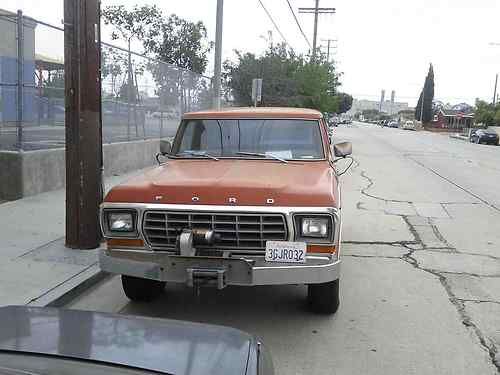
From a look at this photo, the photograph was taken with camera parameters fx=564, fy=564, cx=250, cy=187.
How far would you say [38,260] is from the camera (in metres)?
6.02

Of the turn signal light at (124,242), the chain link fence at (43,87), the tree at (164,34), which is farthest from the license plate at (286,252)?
the tree at (164,34)

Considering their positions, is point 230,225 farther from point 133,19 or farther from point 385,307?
point 133,19

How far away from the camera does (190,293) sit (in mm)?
5480

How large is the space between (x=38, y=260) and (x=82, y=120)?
62.5 inches

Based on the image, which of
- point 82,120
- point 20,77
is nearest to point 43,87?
point 20,77

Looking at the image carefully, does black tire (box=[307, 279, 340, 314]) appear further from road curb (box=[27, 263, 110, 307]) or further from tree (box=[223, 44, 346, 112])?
tree (box=[223, 44, 346, 112])

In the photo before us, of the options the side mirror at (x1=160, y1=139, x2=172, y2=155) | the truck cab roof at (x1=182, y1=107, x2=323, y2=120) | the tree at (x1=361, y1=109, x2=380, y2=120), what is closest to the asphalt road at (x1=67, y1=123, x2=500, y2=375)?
the side mirror at (x1=160, y1=139, x2=172, y2=155)

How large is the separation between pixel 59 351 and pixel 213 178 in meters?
2.62

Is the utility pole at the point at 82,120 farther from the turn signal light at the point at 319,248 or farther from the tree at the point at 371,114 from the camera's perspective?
the tree at the point at 371,114

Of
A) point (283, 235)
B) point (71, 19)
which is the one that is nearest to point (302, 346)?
point (283, 235)

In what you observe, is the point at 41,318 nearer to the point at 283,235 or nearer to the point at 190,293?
the point at 283,235

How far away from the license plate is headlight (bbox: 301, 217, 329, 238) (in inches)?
4.2

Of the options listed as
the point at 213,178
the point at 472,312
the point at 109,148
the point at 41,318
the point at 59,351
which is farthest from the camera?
the point at 109,148

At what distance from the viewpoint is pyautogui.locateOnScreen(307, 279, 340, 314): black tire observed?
15.3 ft
